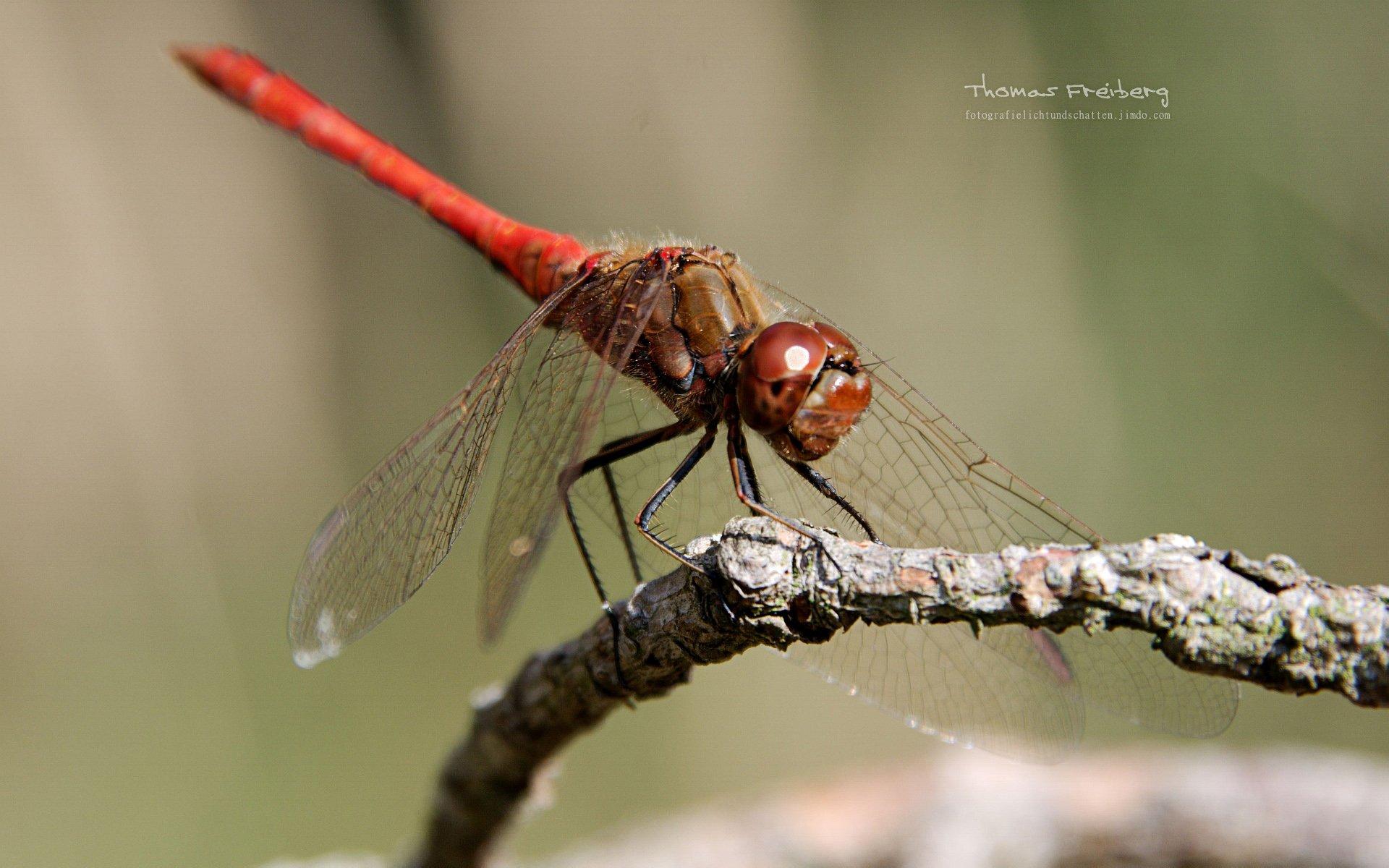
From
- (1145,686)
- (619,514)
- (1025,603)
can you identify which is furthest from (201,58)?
(1145,686)

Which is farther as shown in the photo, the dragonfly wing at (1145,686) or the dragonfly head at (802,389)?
the dragonfly head at (802,389)

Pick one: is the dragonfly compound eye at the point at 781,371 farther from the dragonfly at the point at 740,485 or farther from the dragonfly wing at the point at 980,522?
the dragonfly wing at the point at 980,522

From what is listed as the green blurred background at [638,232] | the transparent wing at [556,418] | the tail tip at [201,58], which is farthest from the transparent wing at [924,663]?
the green blurred background at [638,232]

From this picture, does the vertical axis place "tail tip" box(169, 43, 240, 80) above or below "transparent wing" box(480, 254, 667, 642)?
Answer: above

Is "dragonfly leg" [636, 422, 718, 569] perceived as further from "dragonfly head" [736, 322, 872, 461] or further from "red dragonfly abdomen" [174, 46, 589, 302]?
"red dragonfly abdomen" [174, 46, 589, 302]

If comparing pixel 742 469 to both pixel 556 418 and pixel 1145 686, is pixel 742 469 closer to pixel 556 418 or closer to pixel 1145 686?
pixel 556 418

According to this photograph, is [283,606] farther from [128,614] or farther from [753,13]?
[753,13]

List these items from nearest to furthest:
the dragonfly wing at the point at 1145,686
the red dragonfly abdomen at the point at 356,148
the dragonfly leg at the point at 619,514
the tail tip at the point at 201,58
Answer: the dragonfly wing at the point at 1145,686 → the dragonfly leg at the point at 619,514 → the red dragonfly abdomen at the point at 356,148 → the tail tip at the point at 201,58

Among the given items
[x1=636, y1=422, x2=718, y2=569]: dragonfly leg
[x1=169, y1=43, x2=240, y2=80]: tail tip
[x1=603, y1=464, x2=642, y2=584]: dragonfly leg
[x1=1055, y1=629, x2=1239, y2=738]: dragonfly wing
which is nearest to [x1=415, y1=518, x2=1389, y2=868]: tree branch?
[x1=636, y1=422, x2=718, y2=569]: dragonfly leg

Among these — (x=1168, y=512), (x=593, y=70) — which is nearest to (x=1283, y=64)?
(x=1168, y=512)
